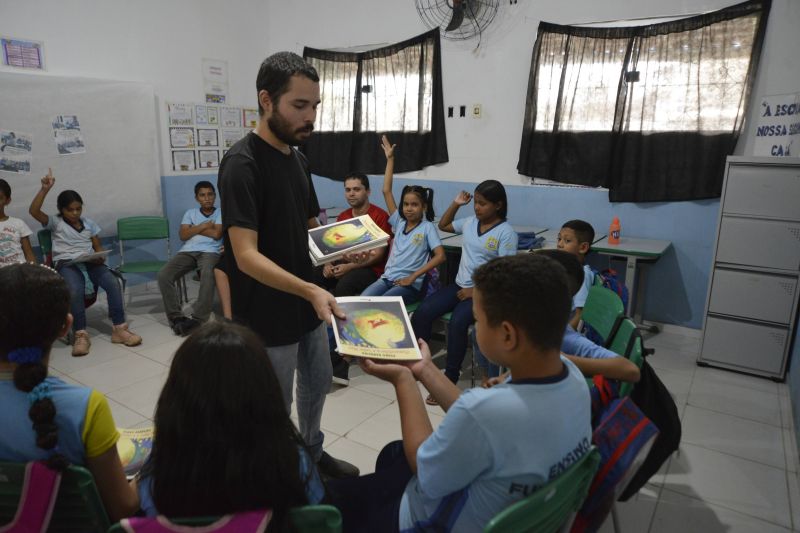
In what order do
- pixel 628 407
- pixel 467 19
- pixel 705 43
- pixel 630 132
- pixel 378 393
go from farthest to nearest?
pixel 467 19
pixel 630 132
pixel 705 43
pixel 378 393
pixel 628 407

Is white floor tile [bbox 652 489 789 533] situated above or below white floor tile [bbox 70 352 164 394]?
above

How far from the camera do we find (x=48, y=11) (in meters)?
4.28

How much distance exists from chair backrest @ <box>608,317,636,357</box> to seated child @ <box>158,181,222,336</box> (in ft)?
10.3

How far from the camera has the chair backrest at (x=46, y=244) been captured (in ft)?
13.2

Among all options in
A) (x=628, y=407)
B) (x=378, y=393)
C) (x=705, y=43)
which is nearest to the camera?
(x=628, y=407)

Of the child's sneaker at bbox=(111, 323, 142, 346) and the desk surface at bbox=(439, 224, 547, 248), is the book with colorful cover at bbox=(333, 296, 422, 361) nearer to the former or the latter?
the desk surface at bbox=(439, 224, 547, 248)

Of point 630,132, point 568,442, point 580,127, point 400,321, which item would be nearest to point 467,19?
point 580,127

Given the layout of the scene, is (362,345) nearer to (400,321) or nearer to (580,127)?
Result: (400,321)

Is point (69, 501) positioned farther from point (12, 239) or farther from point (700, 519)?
point (12, 239)

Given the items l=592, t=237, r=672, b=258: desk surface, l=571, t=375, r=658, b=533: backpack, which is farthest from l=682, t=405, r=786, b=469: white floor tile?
Result: l=571, t=375, r=658, b=533: backpack

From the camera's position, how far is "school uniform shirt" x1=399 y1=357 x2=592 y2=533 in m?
0.98

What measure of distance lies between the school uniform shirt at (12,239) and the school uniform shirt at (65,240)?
20 centimetres

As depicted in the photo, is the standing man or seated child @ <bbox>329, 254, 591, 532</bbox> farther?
the standing man

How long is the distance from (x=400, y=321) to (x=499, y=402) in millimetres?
617
